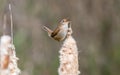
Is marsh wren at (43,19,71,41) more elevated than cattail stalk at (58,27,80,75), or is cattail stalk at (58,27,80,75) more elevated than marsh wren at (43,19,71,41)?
marsh wren at (43,19,71,41)

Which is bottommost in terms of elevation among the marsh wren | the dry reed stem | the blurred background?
the dry reed stem

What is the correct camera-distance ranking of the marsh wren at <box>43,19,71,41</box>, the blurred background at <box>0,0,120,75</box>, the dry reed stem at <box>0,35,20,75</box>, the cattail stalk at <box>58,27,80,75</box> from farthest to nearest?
the blurred background at <box>0,0,120,75</box>
the marsh wren at <box>43,19,71,41</box>
the cattail stalk at <box>58,27,80,75</box>
the dry reed stem at <box>0,35,20,75</box>

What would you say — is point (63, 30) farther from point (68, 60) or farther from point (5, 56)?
point (5, 56)

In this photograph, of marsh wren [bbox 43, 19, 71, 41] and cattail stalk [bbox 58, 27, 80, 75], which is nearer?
cattail stalk [bbox 58, 27, 80, 75]

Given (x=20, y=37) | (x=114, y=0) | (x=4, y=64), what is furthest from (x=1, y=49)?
(x=114, y=0)

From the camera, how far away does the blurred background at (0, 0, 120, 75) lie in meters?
4.73

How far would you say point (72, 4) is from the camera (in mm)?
5285

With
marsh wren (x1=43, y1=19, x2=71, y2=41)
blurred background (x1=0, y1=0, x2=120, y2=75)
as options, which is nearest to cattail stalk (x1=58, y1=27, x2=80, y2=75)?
marsh wren (x1=43, y1=19, x2=71, y2=41)

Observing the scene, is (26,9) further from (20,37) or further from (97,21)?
(97,21)

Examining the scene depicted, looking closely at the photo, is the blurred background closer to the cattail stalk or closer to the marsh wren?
the marsh wren

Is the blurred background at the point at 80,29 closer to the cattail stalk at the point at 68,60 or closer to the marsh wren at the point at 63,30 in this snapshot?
the marsh wren at the point at 63,30

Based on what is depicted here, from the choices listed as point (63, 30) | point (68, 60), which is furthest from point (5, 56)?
point (63, 30)

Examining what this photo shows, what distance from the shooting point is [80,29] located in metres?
5.29

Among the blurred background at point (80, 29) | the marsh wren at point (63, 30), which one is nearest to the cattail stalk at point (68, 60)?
the marsh wren at point (63, 30)
